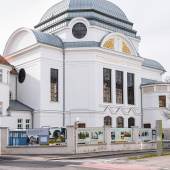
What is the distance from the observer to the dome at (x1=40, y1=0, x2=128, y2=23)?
4792cm

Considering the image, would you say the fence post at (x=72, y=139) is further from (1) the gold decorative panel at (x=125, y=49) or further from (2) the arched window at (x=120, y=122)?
(1) the gold decorative panel at (x=125, y=49)

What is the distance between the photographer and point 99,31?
46875 millimetres

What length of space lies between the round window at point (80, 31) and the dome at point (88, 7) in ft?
6.93

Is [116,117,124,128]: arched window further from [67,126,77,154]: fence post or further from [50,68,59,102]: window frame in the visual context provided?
[67,126,77,154]: fence post

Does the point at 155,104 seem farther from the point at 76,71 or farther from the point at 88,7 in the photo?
the point at 88,7

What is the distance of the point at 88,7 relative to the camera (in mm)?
47719

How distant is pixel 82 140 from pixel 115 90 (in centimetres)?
1559

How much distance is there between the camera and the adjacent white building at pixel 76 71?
43.1 m

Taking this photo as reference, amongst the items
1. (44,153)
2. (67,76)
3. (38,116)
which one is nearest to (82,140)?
(44,153)

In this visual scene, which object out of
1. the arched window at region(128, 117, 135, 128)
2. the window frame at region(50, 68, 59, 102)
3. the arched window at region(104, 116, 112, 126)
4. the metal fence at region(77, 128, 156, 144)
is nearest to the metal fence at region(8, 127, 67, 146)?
the metal fence at region(77, 128, 156, 144)

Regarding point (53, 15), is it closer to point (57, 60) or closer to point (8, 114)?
point (57, 60)

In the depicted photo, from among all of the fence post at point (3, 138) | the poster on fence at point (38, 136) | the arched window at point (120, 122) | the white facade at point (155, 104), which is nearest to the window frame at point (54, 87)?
the arched window at point (120, 122)

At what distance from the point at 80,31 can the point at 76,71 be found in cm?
484

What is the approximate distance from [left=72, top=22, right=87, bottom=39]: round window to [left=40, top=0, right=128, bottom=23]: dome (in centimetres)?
211
